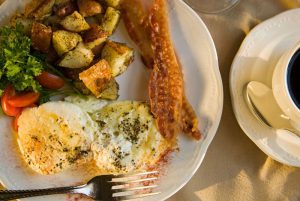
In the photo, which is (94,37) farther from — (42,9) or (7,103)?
(7,103)

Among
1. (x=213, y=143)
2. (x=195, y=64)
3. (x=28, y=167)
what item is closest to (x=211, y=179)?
(x=213, y=143)

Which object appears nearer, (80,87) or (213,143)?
(80,87)

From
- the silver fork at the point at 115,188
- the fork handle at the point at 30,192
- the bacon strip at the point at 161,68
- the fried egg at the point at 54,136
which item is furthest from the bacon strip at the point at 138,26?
the fork handle at the point at 30,192

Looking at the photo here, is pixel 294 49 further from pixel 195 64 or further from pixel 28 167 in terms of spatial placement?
pixel 28 167

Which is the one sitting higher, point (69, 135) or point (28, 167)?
point (69, 135)

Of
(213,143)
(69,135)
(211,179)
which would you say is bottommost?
(211,179)

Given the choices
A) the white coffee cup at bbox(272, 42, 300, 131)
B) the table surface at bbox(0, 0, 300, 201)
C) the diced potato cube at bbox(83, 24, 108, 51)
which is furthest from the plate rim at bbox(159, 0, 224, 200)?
the diced potato cube at bbox(83, 24, 108, 51)

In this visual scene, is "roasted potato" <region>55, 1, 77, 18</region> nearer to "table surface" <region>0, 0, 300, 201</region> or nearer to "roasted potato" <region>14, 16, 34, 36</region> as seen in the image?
"roasted potato" <region>14, 16, 34, 36</region>
